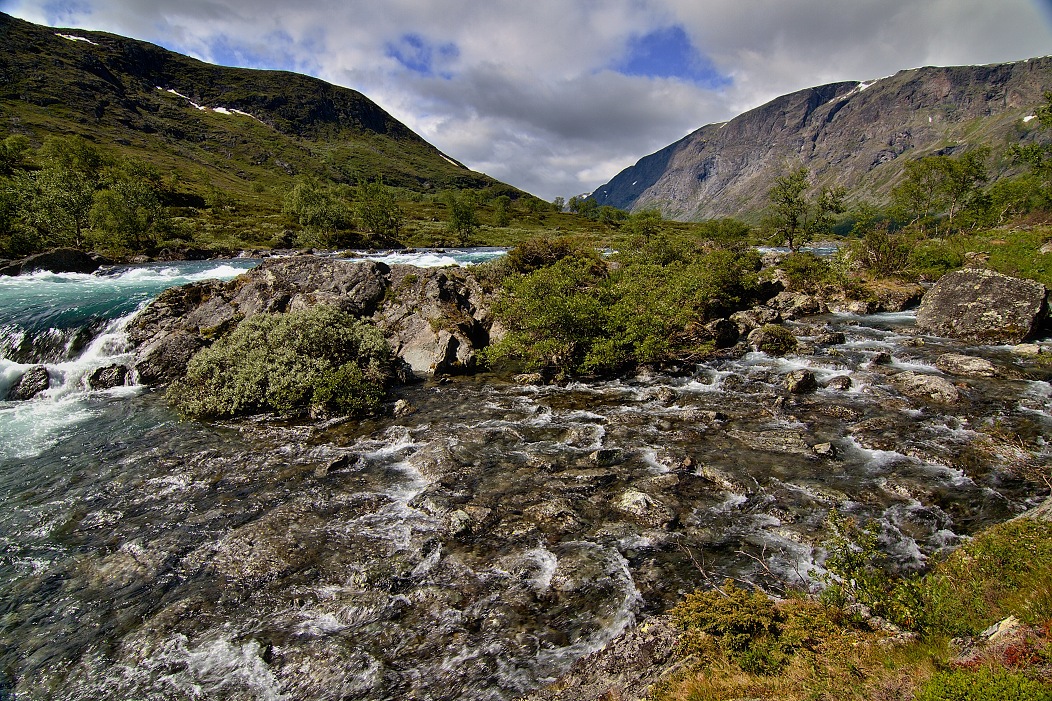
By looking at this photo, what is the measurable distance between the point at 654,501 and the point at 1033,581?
24.4 feet

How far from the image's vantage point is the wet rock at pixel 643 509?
12.3 m

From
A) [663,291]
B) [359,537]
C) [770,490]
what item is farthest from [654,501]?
[663,291]

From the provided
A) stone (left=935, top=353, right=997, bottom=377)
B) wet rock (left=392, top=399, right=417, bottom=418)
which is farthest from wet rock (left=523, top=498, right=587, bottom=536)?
stone (left=935, top=353, right=997, bottom=377)

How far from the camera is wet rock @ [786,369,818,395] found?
21609mm

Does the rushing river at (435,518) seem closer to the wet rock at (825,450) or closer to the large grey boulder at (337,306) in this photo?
the wet rock at (825,450)

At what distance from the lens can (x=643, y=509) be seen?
12742mm

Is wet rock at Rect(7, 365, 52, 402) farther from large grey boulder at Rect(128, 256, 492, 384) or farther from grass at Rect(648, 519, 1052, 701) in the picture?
grass at Rect(648, 519, 1052, 701)

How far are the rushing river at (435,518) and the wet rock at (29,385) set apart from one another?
884 mm

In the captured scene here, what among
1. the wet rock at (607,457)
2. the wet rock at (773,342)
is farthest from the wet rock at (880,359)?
the wet rock at (607,457)

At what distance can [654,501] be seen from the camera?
13070 millimetres

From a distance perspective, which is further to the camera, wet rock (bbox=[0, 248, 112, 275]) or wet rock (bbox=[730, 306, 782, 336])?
wet rock (bbox=[0, 248, 112, 275])

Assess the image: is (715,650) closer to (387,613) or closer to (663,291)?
(387,613)

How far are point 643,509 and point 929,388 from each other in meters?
Answer: 16.2

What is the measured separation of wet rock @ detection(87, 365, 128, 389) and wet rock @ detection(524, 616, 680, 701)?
27.6m
